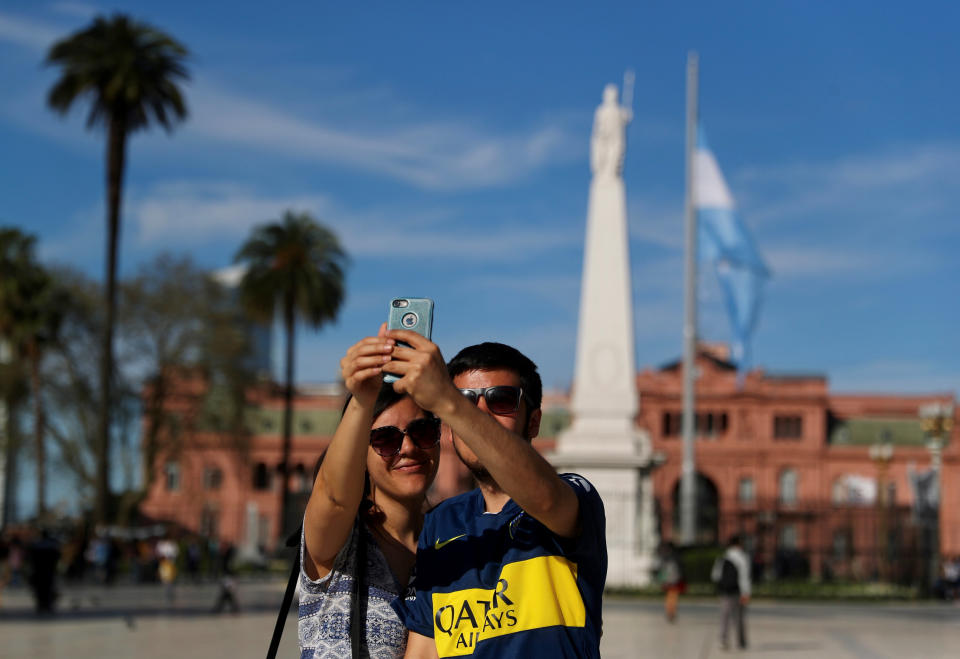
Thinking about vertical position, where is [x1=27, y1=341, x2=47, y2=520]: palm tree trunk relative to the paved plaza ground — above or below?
above

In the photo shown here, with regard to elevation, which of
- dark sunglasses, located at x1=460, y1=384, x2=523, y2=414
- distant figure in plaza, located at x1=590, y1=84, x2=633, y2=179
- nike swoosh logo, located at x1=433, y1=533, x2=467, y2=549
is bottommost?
nike swoosh logo, located at x1=433, y1=533, x2=467, y2=549

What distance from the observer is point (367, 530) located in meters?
2.96

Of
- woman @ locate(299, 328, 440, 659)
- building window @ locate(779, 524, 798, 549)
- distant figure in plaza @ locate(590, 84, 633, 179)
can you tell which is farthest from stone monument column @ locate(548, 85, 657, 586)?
building window @ locate(779, 524, 798, 549)

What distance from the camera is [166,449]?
137 feet

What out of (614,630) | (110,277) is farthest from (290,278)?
(614,630)

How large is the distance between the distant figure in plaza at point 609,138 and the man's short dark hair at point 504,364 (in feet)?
81.7

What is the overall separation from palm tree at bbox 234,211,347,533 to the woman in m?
39.4

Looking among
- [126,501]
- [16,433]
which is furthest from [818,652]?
[16,433]

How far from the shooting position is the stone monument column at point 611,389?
26.7 meters

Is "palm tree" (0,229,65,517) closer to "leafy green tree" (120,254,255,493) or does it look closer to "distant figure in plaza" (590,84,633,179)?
"leafy green tree" (120,254,255,493)

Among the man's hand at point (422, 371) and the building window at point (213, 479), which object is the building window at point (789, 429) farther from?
the man's hand at point (422, 371)

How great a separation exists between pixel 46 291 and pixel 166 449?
6.57 meters

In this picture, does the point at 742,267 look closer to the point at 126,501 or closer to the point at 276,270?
the point at 276,270

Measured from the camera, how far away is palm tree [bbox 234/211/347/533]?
4297 cm
